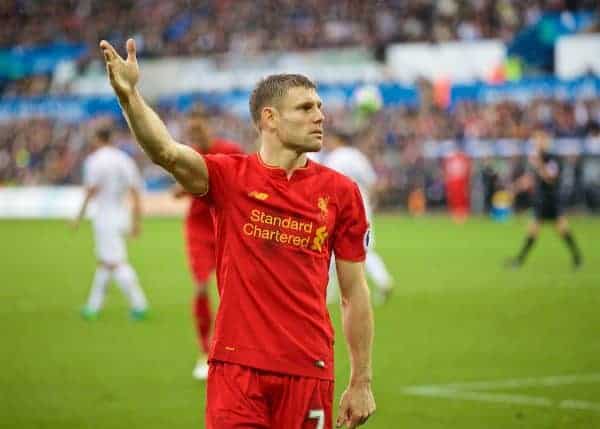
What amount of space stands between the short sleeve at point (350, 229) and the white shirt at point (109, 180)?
1103cm

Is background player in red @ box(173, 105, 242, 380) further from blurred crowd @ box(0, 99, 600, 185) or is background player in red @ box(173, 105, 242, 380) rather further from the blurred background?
blurred crowd @ box(0, 99, 600, 185)

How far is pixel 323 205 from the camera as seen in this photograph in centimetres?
536

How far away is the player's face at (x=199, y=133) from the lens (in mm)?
11586

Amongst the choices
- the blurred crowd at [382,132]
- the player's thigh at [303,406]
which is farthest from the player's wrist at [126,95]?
the blurred crowd at [382,132]

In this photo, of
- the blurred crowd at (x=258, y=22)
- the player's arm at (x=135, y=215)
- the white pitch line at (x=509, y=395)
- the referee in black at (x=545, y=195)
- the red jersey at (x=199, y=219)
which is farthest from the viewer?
the blurred crowd at (x=258, y=22)

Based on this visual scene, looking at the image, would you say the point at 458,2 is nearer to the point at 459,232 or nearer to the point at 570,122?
the point at 570,122

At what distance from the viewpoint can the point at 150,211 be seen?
1729 inches

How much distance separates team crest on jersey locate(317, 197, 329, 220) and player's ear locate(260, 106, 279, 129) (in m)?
0.40

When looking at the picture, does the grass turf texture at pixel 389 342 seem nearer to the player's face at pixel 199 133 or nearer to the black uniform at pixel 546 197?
the black uniform at pixel 546 197

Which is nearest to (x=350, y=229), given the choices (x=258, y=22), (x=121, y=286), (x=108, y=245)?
(x=121, y=286)

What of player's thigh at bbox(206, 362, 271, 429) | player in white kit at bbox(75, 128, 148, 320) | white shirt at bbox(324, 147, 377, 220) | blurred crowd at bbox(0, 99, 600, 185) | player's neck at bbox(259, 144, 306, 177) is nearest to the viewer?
player's thigh at bbox(206, 362, 271, 429)

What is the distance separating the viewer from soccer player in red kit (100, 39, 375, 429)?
204 inches

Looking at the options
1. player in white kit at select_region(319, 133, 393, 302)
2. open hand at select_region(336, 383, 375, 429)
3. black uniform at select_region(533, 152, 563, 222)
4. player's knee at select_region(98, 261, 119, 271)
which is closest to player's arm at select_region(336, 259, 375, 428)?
open hand at select_region(336, 383, 375, 429)

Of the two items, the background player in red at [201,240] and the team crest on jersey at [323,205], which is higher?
the team crest on jersey at [323,205]
